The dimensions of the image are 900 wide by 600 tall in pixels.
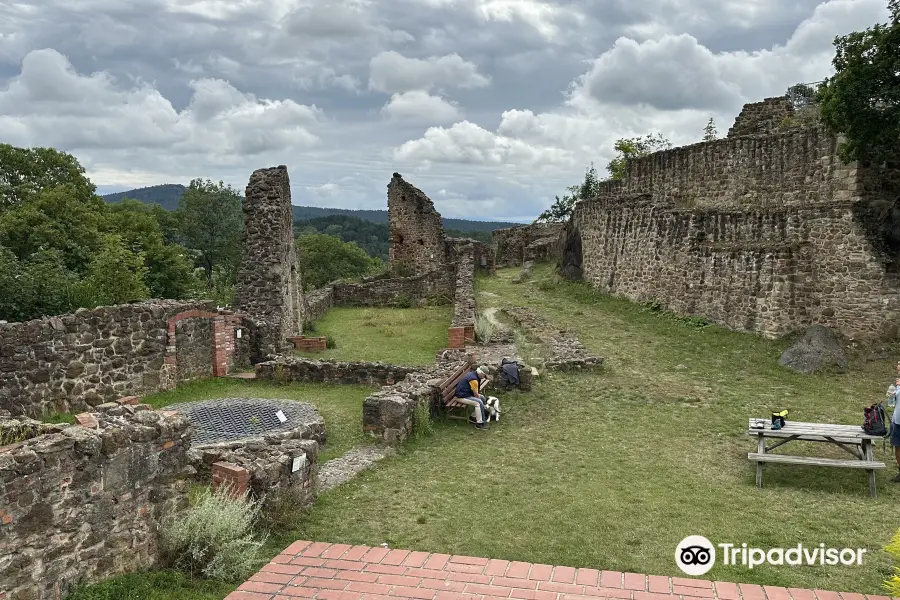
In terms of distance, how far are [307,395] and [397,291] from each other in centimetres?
1464

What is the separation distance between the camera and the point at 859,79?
1219cm

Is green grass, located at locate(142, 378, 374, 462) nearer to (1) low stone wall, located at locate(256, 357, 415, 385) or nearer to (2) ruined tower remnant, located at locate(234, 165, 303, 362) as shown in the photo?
(1) low stone wall, located at locate(256, 357, 415, 385)

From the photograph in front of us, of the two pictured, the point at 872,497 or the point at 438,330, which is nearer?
the point at 872,497

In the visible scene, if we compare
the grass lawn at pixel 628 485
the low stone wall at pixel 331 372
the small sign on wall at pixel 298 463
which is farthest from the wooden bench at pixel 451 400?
the small sign on wall at pixel 298 463

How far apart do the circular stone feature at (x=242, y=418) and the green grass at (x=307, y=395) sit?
1.47 feet

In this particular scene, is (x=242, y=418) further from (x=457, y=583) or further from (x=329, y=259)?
(x=329, y=259)

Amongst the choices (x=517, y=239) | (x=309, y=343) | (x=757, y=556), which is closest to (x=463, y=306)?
(x=309, y=343)

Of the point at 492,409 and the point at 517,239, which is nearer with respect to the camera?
the point at 492,409

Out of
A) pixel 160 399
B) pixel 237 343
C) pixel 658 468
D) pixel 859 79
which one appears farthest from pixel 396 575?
pixel 859 79

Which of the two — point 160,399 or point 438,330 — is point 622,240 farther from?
point 160,399

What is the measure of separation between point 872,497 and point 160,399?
10550mm

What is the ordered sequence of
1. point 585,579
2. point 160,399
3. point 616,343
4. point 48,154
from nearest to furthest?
point 585,579 → point 160,399 → point 616,343 → point 48,154

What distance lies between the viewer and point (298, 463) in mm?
6727

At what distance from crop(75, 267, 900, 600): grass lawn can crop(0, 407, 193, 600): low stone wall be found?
2.45 feet
